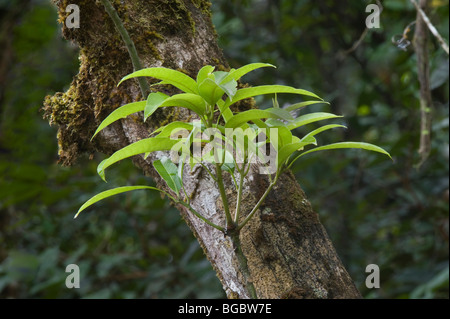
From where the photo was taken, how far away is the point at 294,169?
220 centimetres

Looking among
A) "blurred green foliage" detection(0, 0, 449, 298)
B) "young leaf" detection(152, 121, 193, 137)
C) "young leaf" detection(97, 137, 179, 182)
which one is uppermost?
"blurred green foliage" detection(0, 0, 449, 298)

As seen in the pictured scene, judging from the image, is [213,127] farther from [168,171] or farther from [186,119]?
[186,119]

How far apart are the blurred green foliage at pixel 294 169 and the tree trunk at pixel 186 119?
104 centimetres

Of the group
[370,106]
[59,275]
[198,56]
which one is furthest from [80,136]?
[370,106]

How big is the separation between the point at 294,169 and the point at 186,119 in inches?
52.1

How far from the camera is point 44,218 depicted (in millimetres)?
2574

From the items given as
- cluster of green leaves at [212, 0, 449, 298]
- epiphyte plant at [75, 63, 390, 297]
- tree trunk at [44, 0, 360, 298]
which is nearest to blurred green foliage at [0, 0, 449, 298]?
cluster of green leaves at [212, 0, 449, 298]

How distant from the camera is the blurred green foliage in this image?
218 cm

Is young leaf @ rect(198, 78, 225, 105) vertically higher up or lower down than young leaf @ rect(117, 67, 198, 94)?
lower down

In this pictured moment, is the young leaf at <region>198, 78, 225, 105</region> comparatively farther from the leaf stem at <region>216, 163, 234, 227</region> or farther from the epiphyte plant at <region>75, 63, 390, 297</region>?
the leaf stem at <region>216, 163, 234, 227</region>

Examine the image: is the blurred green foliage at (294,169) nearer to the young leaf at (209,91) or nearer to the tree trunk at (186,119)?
the tree trunk at (186,119)

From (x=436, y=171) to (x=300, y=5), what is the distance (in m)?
1.36

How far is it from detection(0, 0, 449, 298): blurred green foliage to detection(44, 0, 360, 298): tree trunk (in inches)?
41.1
